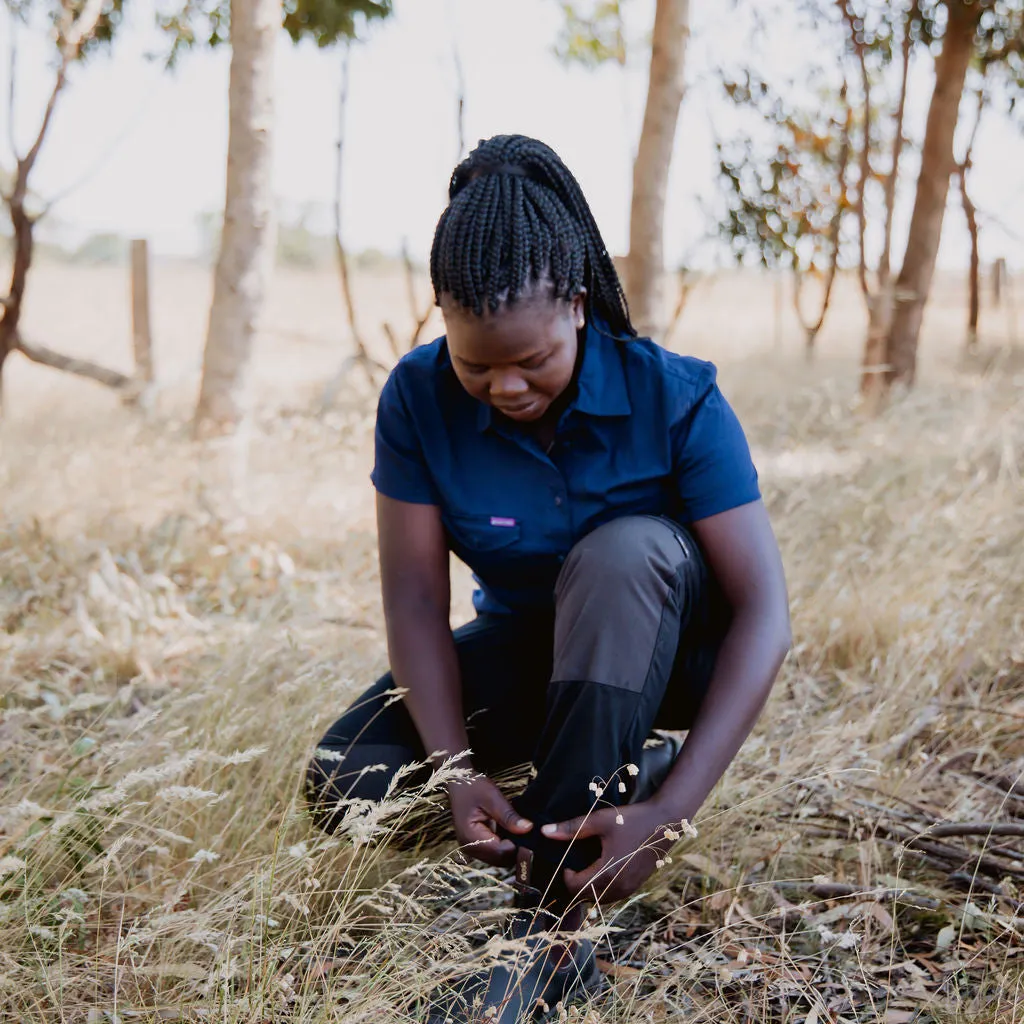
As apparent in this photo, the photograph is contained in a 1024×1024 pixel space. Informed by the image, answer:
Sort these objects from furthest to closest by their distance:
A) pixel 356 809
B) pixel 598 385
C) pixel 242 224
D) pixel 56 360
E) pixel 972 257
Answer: pixel 972 257
pixel 56 360
pixel 242 224
pixel 598 385
pixel 356 809

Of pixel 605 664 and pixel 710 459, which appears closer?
pixel 605 664

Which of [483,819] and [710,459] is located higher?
[710,459]

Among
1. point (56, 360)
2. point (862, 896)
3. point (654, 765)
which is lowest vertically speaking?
point (862, 896)

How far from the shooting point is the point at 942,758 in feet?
8.14

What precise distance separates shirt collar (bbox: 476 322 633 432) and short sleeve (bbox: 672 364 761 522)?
12cm

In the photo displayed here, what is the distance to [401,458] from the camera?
206 centimetres

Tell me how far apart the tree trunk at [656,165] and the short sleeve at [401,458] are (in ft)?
9.10

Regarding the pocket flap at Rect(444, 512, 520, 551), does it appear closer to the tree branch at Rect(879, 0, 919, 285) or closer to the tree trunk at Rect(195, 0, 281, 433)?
the tree trunk at Rect(195, 0, 281, 433)

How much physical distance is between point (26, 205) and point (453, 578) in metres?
4.29

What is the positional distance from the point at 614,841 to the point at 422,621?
22.8 inches

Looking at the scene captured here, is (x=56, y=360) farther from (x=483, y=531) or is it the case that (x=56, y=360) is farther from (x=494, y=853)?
(x=494, y=853)

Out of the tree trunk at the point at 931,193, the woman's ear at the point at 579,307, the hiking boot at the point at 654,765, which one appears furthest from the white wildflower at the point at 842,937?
the tree trunk at the point at 931,193

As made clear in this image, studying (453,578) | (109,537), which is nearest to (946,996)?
(453,578)

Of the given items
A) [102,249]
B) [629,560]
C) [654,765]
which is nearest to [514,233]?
[629,560]
